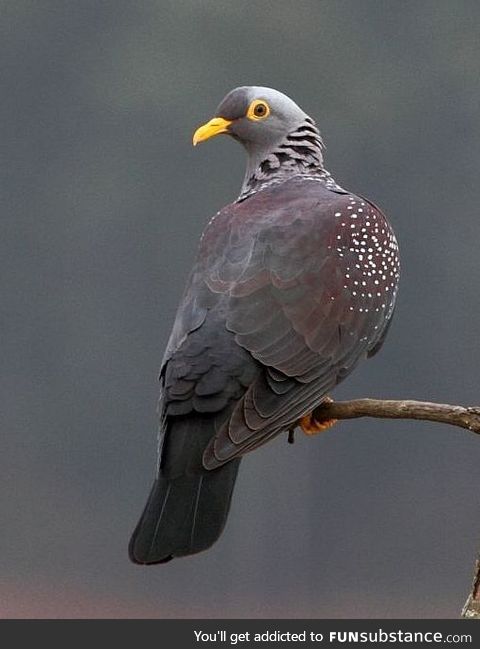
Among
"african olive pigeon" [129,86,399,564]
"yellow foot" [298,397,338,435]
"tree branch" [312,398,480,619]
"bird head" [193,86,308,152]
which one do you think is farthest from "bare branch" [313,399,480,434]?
"bird head" [193,86,308,152]

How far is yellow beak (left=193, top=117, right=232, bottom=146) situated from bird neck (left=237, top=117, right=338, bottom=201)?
167mm

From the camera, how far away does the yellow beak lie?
5.12m

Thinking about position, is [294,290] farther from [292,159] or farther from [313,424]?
[292,159]

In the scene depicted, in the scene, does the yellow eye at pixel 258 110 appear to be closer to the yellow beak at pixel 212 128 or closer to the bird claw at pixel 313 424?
the yellow beak at pixel 212 128

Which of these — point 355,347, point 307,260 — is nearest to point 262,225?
point 307,260

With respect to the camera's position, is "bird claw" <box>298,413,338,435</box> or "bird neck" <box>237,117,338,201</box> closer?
"bird claw" <box>298,413,338,435</box>

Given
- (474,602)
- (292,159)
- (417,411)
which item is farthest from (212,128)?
(474,602)

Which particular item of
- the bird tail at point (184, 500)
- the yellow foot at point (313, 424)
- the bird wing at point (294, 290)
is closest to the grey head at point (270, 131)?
the bird wing at point (294, 290)

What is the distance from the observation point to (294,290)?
4.48m

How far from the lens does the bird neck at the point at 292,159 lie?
518 centimetres

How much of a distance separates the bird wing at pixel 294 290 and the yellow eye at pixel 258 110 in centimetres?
41

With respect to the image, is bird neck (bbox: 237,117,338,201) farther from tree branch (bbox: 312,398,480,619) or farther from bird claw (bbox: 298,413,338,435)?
tree branch (bbox: 312,398,480,619)

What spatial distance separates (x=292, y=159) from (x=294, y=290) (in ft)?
3.06

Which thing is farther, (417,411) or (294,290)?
(294,290)
